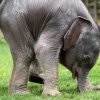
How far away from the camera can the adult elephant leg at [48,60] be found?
723 centimetres

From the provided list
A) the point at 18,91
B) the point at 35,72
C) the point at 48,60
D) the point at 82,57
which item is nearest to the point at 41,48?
the point at 48,60

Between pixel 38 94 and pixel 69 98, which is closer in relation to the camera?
pixel 69 98

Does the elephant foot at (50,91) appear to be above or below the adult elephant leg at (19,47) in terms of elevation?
below

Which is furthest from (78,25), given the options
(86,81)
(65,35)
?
(86,81)

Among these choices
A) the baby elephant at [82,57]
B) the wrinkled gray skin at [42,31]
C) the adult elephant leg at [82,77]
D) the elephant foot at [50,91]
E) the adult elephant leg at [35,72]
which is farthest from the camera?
the adult elephant leg at [35,72]

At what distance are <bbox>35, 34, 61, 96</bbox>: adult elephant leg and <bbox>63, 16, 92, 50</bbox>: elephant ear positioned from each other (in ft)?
0.50

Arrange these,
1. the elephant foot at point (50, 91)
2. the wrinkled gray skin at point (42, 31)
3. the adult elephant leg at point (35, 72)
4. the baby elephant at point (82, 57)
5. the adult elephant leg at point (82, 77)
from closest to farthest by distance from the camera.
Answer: the elephant foot at point (50, 91)
the wrinkled gray skin at point (42, 31)
the baby elephant at point (82, 57)
the adult elephant leg at point (82, 77)
the adult elephant leg at point (35, 72)

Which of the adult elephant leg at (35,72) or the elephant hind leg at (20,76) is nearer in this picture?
the elephant hind leg at (20,76)

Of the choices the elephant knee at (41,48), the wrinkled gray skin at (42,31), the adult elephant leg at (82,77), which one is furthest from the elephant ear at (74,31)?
the adult elephant leg at (82,77)

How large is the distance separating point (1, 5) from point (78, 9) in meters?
1.20

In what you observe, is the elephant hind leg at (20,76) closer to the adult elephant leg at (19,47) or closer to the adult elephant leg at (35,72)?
the adult elephant leg at (19,47)

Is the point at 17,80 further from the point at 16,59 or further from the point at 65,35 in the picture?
the point at 65,35

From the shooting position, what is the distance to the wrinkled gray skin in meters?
7.32

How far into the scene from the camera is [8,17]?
7461 mm
